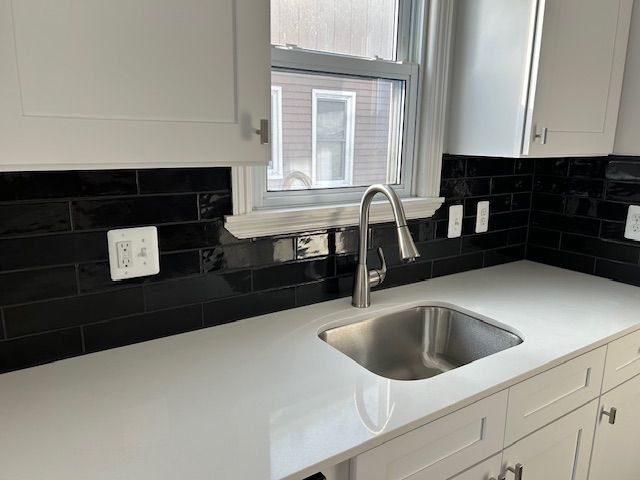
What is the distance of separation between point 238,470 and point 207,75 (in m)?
0.69

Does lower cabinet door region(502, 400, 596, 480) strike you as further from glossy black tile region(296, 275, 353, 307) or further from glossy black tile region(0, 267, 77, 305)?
glossy black tile region(0, 267, 77, 305)

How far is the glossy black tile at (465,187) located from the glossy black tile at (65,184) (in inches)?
43.8

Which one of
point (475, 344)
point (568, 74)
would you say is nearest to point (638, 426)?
point (475, 344)

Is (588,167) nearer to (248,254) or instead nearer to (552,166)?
(552,166)

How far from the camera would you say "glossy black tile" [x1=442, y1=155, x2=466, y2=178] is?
1792mm

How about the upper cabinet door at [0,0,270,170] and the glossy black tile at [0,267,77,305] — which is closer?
the upper cabinet door at [0,0,270,170]

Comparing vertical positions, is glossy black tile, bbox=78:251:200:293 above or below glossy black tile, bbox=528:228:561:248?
above

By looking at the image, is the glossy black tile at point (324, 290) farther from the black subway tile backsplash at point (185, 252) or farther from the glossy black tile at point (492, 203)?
the glossy black tile at point (492, 203)

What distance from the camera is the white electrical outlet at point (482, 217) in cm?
193

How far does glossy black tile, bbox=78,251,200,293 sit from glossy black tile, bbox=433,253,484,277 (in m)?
0.95

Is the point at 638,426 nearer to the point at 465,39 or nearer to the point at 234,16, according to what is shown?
the point at 465,39

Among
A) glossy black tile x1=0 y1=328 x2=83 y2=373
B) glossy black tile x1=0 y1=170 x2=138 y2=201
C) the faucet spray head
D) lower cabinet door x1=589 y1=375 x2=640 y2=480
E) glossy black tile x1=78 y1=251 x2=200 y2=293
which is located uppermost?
glossy black tile x1=0 y1=170 x2=138 y2=201

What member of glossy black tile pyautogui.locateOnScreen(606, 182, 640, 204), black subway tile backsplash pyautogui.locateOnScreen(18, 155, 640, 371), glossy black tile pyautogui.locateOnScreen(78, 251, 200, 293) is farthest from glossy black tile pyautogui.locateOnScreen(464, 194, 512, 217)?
glossy black tile pyautogui.locateOnScreen(78, 251, 200, 293)

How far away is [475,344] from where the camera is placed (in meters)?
1.49
